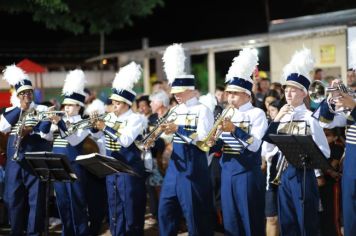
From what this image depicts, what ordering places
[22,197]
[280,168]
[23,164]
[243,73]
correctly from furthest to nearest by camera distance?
1. [22,197]
2. [23,164]
3. [243,73]
4. [280,168]

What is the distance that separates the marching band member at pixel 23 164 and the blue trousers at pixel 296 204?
373cm

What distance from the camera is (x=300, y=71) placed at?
7.66m

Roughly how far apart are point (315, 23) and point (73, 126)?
21.6ft

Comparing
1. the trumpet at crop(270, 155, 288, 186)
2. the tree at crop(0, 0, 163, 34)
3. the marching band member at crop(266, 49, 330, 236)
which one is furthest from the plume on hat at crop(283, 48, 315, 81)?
the tree at crop(0, 0, 163, 34)

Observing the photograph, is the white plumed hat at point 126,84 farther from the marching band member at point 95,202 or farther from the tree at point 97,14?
the tree at point 97,14

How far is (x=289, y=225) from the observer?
754cm

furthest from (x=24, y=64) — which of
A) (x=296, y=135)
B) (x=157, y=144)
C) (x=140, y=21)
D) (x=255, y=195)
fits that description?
(x=140, y=21)

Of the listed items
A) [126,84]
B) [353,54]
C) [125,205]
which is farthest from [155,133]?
[353,54]

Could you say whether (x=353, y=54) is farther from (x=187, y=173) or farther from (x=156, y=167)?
(x=156, y=167)

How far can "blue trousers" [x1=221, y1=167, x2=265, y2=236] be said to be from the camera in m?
7.81

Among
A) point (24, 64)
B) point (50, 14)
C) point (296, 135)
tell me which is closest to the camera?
point (296, 135)

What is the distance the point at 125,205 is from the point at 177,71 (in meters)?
1.90

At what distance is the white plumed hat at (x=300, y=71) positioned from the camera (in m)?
7.62

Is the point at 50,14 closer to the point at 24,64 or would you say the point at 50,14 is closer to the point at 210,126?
the point at 24,64
